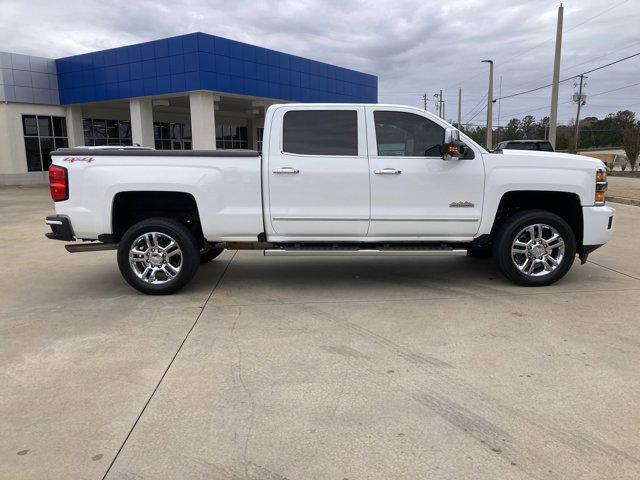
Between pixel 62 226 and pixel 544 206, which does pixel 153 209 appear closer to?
pixel 62 226

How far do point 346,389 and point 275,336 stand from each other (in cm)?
122

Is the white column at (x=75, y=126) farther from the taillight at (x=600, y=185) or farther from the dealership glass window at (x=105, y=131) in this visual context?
the taillight at (x=600, y=185)

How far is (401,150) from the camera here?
6.05m

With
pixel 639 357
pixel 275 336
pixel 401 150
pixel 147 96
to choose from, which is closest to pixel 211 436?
pixel 275 336

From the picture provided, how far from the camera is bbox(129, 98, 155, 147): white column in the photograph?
2469cm

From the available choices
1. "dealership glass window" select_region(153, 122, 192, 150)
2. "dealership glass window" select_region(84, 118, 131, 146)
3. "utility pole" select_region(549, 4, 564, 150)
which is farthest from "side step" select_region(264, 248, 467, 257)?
"dealership glass window" select_region(153, 122, 192, 150)

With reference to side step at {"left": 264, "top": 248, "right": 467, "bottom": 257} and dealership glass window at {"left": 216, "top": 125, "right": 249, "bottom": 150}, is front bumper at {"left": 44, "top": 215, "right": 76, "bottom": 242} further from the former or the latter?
dealership glass window at {"left": 216, "top": 125, "right": 249, "bottom": 150}

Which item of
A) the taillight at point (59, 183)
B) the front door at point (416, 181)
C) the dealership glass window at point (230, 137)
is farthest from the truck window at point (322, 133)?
the dealership glass window at point (230, 137)

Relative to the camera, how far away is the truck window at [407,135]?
605cm

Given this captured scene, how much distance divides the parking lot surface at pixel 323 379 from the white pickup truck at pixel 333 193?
539mm

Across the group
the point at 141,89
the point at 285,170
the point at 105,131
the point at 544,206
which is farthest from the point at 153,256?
the point at 105,131

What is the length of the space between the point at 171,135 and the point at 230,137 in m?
5.42

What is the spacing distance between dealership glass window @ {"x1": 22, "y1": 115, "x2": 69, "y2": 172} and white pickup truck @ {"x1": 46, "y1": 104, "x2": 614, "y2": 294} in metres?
24.6

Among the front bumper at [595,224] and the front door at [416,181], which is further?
the front bumper at [595,224]
